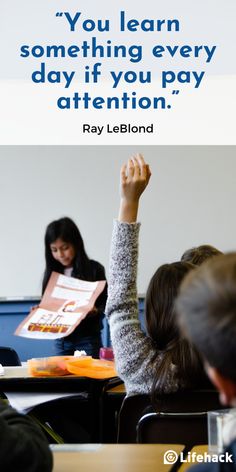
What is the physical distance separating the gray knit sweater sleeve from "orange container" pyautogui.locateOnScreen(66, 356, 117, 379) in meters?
0.57

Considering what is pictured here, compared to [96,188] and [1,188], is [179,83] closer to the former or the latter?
[96,188]

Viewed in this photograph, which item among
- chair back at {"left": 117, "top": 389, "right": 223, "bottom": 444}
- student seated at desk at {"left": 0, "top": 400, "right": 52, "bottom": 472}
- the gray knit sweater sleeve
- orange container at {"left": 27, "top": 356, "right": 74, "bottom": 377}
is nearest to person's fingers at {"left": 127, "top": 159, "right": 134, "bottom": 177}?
the gray knit sweater sleeve

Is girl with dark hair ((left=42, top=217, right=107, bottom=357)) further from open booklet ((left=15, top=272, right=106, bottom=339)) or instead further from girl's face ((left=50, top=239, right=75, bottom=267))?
open booklet ((left=15, top=272, right=106, bottom=339))

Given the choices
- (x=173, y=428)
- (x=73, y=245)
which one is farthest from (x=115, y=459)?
(x=73, y=245)

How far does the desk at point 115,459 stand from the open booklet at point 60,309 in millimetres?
1121

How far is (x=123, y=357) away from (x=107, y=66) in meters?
2.94

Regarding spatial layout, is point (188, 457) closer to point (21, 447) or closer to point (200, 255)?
point (21, 447)

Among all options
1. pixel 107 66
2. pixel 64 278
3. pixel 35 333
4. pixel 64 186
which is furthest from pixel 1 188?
pixel 35 333

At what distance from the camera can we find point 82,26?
441 cm

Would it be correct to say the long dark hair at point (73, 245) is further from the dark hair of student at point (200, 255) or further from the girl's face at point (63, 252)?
the dark hair of student at point (200, 255)

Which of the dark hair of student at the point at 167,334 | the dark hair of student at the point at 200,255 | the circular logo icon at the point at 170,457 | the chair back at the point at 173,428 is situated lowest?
the chair back at the point at 173,428

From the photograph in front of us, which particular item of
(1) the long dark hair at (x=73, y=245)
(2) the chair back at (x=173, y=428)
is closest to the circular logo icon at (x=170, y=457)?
(2) the chair back at (x=173, y=428)

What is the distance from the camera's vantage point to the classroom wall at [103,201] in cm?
458

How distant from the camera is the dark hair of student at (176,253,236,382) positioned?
0.74m
